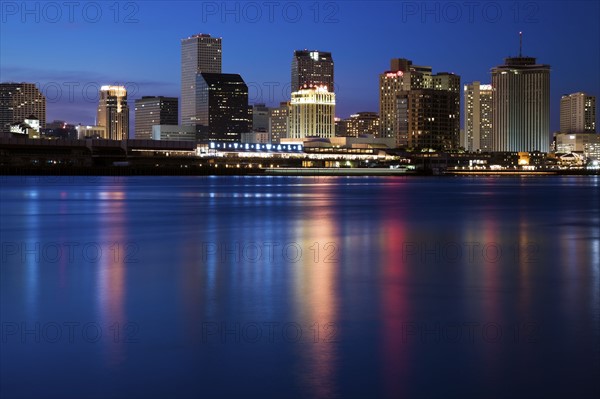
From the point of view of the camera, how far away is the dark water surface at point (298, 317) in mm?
10047

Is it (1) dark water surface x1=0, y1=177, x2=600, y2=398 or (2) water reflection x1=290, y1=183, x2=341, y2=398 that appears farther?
(2) water reflection x1=290, y1=183, x2=341, y2=398

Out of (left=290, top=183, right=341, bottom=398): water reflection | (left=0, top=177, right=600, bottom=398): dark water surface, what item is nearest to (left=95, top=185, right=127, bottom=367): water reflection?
(left=0, top=177, right=600, bottom=398): dark water surface

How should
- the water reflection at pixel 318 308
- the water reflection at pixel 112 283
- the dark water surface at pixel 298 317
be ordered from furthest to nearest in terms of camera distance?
the water reflection at pixel 112 283 < the water reflection at pixel 318 308 < the dark water surface at pixel 298 317

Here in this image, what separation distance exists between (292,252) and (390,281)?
6783mm

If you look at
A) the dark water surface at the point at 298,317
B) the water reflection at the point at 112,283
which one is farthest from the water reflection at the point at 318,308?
the water reflection at the point at 112,283

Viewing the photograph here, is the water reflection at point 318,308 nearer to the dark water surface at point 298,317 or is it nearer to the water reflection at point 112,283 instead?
the dark water surface at point 298,317

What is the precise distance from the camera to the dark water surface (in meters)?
10.0

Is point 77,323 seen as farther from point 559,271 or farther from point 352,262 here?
point 559,271

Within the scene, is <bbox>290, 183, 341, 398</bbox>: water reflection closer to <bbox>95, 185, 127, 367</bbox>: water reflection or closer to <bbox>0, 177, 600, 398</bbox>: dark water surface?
<bbox>0, 177, 600, 398</bbox>: dark water surface

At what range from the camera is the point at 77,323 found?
13438 millimetres

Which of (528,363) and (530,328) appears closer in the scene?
(528,363)

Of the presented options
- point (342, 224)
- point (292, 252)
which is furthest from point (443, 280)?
point (342, 224)

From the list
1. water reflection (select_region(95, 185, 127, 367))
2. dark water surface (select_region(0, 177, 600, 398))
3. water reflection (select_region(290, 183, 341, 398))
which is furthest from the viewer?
water reflection (select_region(95, 185, 127, 367))

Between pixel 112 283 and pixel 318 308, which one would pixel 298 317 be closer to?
pixel 318 308
